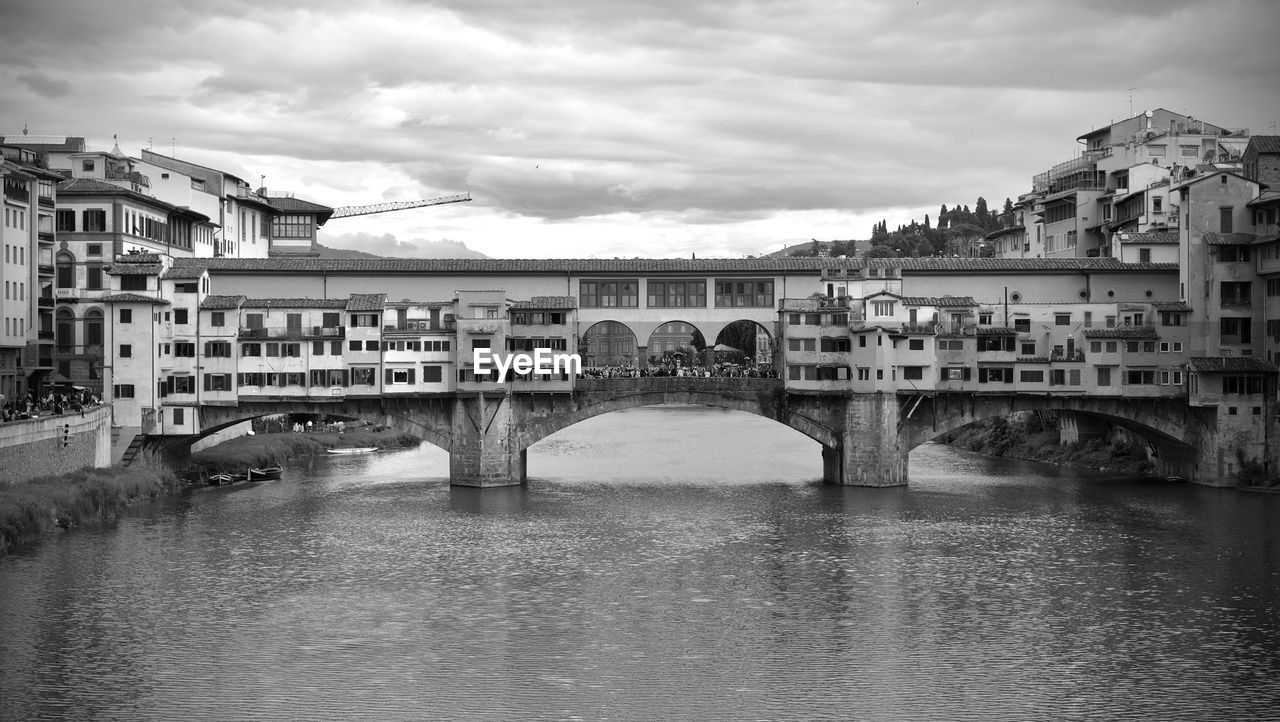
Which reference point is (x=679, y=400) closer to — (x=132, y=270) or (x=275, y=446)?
(x=132, y=270)

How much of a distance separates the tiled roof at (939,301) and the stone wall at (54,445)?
116 feet

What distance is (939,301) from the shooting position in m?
63.6

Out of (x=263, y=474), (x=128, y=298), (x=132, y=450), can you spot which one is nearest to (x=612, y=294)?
(x=263, y=474)

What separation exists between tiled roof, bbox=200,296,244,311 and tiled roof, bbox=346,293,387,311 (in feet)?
16.3

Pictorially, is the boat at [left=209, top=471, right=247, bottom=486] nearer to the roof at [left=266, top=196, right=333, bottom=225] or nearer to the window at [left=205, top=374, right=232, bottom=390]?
the window at [left=205, top=374, right=232, bottom=390]

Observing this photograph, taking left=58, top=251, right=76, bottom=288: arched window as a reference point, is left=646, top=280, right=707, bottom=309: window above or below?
below

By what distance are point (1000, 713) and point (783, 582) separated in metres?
13.2

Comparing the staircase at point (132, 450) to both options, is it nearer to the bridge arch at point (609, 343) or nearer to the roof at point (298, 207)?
the roof at point (298, 207)

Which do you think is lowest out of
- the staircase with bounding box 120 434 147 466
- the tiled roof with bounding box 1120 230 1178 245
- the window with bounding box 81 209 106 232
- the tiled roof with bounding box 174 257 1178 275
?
the staircase with bounding box 120 434 147 466

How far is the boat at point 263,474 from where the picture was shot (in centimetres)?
6719

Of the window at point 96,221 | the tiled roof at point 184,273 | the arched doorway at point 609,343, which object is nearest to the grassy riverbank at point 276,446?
the tiled roof at point 184,273

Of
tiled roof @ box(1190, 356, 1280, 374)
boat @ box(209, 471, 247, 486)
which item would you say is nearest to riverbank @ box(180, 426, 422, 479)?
boat @ box(209, 471, 247, 486)

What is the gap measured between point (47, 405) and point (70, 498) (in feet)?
26.3

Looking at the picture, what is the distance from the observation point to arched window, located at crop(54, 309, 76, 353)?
68938 mm
